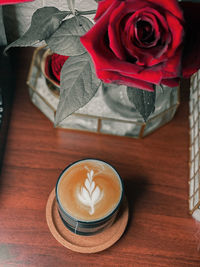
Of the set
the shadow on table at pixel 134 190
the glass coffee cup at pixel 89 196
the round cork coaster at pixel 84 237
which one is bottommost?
the round cork coaster at pixel 84 237

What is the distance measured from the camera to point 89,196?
43cm

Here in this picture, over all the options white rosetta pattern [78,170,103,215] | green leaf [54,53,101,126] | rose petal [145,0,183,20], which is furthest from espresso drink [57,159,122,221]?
rose petal [145,0,183,20]

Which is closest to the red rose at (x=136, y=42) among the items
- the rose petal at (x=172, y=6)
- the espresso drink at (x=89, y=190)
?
the rose petal at (x=172, y=6)

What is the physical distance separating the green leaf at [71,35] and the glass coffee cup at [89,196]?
15cm

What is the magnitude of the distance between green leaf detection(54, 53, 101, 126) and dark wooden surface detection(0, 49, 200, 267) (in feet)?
0.57

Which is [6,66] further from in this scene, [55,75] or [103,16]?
[103,16]

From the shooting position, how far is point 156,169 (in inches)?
20.4

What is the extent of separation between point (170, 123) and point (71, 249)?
241mm

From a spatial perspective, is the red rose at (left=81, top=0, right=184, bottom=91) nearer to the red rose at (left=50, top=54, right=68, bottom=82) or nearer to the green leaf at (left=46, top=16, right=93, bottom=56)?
the green leaf at (left=46, top=16, right=93, bottom=56)

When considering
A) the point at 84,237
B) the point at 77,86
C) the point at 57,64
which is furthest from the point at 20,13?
the point at 84,237

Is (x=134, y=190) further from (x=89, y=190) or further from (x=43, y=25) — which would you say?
(x=43, y=25)

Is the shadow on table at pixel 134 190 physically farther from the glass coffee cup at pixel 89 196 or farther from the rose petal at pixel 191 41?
the rose petal at pixel 191 41

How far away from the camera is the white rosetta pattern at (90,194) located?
426 millimetres

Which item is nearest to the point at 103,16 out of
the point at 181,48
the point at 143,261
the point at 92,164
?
the point at 181,48
